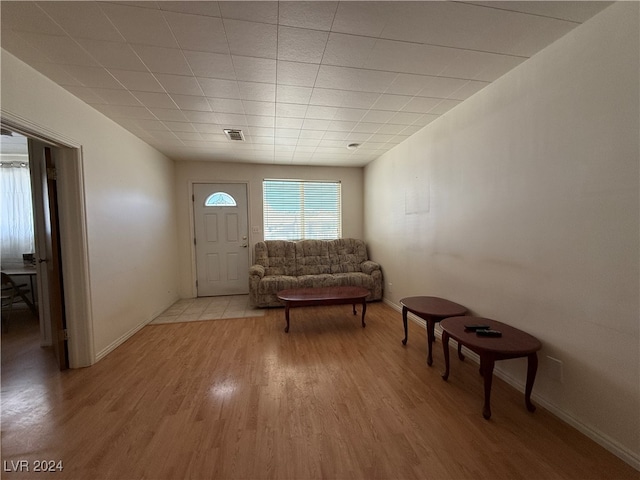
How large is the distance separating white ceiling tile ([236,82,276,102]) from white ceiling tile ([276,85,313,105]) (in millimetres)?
55

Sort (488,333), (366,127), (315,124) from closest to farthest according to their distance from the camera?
(488,333) → (315,124) → (366,127)

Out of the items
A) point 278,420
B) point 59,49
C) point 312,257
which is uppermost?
point 59,49

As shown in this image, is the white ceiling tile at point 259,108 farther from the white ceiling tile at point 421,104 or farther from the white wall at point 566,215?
the white wall at point 566,215

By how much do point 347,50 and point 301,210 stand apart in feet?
11.0

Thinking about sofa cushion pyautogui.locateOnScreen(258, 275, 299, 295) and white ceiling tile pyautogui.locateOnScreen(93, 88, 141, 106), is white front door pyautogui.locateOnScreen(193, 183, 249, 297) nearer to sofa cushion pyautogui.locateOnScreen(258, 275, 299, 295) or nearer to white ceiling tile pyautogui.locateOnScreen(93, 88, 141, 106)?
sofa cushion pyautogui.locateOnScreen(258, 275, 299, 295)

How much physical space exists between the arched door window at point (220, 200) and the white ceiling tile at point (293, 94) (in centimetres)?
270

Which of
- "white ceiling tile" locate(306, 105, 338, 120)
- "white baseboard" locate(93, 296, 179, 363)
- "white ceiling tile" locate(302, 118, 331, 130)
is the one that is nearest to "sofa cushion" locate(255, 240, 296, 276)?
"white baseboard" locate(93, 296, 179, 363)

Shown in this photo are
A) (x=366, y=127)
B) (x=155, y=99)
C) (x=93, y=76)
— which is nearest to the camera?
(x=93, y=76)

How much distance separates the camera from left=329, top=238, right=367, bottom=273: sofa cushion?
14.7ft

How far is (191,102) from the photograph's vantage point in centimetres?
229

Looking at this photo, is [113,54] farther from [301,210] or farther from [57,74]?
[301,210]

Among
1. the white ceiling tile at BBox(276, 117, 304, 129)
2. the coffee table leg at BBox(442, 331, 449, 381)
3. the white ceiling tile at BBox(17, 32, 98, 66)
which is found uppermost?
the white ceiling tile at BBox(276, 117, 304, 129)

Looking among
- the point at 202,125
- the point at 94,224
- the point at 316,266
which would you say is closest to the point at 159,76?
the point at 202,125

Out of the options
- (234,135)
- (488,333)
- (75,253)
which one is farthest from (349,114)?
(75,253)
